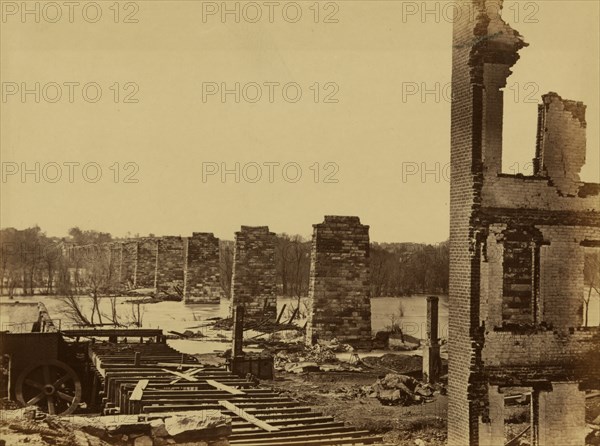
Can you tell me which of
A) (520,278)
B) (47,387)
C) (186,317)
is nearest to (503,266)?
(520,278)

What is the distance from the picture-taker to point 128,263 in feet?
123

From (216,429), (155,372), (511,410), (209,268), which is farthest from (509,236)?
(209,268)

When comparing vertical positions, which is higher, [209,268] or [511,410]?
[209,268]

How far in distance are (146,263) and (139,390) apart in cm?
2487

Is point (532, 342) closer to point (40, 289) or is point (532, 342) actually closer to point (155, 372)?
point (155, 372)

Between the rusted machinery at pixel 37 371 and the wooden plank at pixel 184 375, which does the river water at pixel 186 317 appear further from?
the wooden plank at pixel 184 375

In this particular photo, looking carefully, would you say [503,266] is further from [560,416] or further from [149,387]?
[149,387]

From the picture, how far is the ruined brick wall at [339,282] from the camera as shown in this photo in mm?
19938

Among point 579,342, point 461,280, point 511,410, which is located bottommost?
point 511,410

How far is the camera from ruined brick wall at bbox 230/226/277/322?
82.5 feet

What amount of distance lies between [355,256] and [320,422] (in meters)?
11.0

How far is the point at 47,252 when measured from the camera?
137 ft

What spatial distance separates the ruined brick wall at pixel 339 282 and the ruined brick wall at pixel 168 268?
530 inches

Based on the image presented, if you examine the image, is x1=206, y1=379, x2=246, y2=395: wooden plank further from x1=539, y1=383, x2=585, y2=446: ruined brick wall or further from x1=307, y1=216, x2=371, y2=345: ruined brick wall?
x1=307, y1=216, x2=371, y2=345: ruined brick wall
